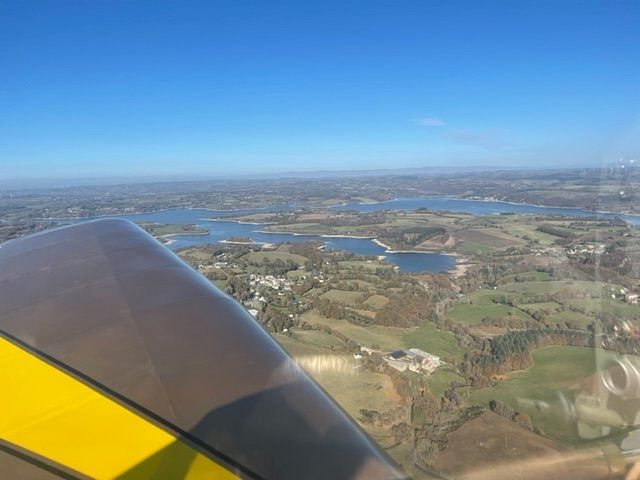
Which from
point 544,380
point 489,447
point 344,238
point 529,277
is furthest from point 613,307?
point 344,238

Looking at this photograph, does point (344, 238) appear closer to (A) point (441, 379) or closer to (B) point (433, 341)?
(B) point (433, 341)

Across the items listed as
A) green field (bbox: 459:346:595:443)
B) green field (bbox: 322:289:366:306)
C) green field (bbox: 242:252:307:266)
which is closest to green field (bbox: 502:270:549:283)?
green field (bbox: 322:289:366:306)

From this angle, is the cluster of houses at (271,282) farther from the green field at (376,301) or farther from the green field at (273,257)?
the green field at (273,257)

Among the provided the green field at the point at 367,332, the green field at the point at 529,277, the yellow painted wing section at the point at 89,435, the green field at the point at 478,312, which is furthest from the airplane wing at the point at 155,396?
the green field at the point at 529,277

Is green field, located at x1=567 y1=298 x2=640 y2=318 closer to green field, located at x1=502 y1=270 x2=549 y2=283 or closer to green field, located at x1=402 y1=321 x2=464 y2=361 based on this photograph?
green field, located at x1=402 y1=321 x2=464 y2=361

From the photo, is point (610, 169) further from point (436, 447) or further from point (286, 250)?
point (286, 250)

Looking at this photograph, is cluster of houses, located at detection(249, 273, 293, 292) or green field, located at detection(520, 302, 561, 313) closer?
green field, located at detection(520, 302, 561, 313)
